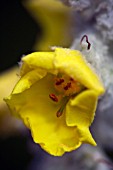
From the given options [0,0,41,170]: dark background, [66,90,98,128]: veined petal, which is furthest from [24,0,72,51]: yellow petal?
[66,90,98,128]: veined petal

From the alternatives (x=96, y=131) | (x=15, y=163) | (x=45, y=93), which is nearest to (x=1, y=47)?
(x=15, y=163)

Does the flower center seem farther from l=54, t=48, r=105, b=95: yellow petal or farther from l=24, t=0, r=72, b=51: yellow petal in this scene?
l=24, t=0, r=72, b=51: yellow petal

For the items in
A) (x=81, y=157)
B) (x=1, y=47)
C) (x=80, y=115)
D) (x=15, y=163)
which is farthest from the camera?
(x=1, y=47)

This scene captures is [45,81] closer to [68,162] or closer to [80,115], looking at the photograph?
[80,115]

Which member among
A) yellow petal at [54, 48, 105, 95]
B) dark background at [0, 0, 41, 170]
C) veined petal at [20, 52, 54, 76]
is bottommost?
dark background at [0, 0, 41, 170]

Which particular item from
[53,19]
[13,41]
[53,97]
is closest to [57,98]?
[53,97]

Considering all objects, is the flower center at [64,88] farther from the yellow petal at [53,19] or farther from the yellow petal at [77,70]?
the yellow petal at [53,19]

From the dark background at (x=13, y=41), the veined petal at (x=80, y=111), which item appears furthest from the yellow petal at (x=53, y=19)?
the veined petal at (x=80, y=111)
